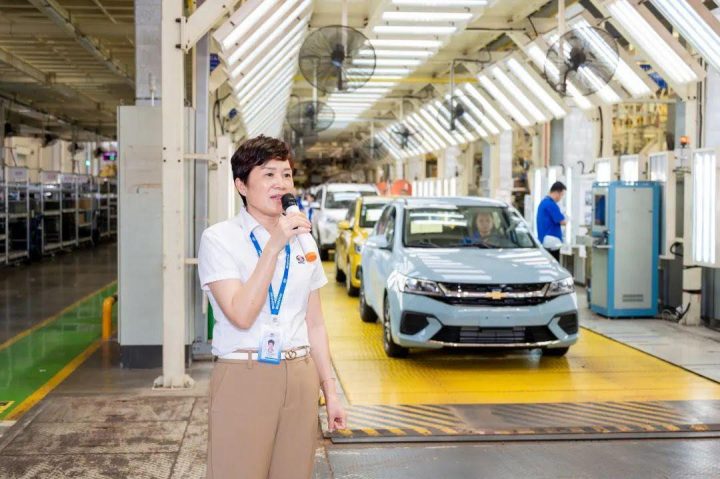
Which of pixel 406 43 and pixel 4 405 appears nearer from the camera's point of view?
pixel 4 405

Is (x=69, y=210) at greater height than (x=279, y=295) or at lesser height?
greater

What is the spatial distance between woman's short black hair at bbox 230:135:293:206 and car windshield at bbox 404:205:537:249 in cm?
630

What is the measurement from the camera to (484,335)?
26.6 feet

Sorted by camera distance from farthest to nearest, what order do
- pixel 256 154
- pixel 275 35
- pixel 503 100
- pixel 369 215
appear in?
pixel 503 100 → pixel 369 215 → pixel 275 35 → pixel 256 154

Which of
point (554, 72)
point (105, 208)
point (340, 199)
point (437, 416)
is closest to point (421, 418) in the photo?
point (437, 416)

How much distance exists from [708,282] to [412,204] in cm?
378

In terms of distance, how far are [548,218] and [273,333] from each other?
389 inches

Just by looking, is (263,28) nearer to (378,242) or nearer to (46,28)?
(378,242)

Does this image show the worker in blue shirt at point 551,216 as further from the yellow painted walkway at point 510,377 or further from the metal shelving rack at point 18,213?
the metal shelving rack at point 18,213

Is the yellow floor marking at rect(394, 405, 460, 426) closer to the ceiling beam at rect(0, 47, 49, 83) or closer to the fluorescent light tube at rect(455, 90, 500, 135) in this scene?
the ceiling beam at rect(0, 47, 49, 83)

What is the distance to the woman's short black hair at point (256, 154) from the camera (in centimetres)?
298

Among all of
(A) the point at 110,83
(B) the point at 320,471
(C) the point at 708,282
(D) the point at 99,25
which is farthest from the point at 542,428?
(A) the point at 110,83

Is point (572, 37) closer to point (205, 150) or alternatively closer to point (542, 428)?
point (205, 150)

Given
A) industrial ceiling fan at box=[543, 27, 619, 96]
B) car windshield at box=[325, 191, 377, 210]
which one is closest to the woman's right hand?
industrial ceiling fan at box=[543, 27, 619, 96]
